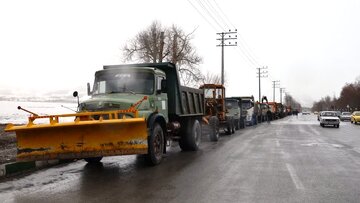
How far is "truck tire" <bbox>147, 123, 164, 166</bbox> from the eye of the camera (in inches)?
399

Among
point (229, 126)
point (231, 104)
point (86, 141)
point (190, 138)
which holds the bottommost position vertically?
point (190, 138)

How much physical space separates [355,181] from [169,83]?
258 inches

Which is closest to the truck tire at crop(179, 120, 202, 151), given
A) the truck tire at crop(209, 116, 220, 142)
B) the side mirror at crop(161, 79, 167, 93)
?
the side mirror at crop(161, 79, 167, 93)

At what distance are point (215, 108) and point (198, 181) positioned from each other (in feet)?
46.2

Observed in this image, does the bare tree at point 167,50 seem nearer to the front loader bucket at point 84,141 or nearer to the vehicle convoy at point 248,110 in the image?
the vehicle convoy at point 248,110

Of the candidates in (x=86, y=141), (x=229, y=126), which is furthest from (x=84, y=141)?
(x=229, y=126)

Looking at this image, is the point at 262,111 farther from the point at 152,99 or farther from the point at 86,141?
the point at 86,141

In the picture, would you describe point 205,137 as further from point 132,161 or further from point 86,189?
point 86,189

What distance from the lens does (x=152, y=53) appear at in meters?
49.4

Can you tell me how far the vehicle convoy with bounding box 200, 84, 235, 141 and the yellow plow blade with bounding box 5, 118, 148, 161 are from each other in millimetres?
10169

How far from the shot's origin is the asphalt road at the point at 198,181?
22.2 feet

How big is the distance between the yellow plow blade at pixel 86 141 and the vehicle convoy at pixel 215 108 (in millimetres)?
10169

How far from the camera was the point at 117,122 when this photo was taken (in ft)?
29.2

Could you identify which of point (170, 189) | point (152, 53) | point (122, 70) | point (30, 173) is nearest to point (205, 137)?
point (122, 70)
